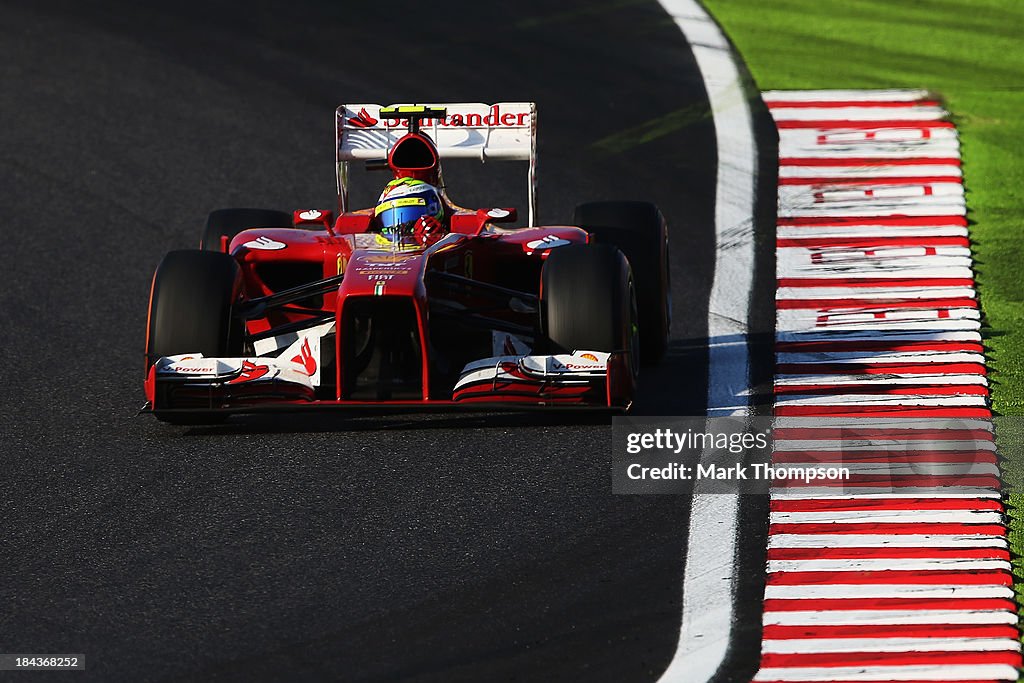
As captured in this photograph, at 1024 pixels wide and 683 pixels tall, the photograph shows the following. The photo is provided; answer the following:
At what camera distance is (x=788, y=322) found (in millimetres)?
12094

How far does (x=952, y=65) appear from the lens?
17.2 metres

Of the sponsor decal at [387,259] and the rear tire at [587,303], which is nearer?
the rear tire at [587,303]

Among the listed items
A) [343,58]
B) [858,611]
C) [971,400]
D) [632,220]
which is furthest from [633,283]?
[343,58]

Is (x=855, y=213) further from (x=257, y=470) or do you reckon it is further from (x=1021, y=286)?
(x=257, y=470)

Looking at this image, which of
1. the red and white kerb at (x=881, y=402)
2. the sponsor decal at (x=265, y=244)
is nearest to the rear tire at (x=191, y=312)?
the sponsor decal at (x=265, y=244)

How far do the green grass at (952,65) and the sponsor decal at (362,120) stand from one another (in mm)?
4094

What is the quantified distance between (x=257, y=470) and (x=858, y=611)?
3366mm

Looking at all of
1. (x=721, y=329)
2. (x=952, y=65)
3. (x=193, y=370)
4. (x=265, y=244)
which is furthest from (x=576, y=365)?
(x=952, y=65)

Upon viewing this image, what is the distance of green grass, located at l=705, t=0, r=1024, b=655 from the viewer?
13.4 meters

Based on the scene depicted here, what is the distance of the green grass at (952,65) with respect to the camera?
13438mm

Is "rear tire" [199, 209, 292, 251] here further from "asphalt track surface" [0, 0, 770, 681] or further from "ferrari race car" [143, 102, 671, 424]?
"asphalt track surface" [0, 0, 770, 681]

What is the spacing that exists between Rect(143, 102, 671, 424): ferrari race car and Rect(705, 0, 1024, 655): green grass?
9.19 feet

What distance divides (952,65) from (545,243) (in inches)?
291

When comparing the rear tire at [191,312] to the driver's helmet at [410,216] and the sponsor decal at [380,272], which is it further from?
the driver's helmet at [410,216]
